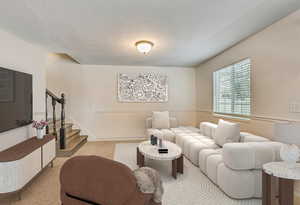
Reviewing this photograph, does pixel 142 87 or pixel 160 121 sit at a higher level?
pixel 142 87

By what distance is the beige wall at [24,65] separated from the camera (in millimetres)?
2479

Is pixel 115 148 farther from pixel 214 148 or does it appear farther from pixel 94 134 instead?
pixel 214 148

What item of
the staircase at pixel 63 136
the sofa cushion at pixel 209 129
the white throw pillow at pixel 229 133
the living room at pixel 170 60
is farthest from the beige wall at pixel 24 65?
the sofa cushion at pixel 209 129

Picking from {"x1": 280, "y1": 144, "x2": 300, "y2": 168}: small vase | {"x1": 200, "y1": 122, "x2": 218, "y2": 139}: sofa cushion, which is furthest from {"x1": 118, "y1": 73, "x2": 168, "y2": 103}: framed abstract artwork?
{"x1": 280, "y1": 144, "x2": 300, "y2": 168}: small vase

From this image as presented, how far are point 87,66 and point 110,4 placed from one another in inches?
134

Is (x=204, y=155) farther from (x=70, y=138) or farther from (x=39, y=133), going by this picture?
(x=70, y=138)

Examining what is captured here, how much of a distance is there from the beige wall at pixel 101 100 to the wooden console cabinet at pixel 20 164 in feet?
7.75

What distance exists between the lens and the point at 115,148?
4195 mm

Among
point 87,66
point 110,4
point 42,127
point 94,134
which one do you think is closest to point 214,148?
point 110,4

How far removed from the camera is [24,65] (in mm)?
→ 2920

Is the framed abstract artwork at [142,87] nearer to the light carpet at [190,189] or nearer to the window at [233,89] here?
the window at [233,89]

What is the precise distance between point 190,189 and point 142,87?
137 inches

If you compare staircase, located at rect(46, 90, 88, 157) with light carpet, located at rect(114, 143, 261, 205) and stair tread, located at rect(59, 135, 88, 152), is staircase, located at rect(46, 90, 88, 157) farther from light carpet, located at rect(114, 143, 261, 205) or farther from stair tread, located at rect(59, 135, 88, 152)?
light carpet, located at rect(114, 143, 261, 205)

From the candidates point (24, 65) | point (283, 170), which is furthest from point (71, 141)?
point (283, 170)
